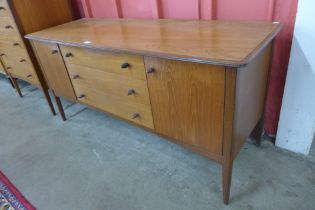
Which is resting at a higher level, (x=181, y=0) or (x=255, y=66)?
(x=181, y=0)

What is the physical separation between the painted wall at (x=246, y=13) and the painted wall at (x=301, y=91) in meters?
0.07

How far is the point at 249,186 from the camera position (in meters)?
1.35

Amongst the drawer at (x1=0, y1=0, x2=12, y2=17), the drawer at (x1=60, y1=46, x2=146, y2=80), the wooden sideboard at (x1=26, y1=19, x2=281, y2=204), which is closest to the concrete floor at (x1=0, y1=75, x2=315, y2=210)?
the wooden sideboard at (x1=26, y1=19, x2=281, y2=204)

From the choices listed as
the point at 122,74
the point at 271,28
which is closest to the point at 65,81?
the point at 122,74

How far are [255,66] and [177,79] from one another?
348 mm

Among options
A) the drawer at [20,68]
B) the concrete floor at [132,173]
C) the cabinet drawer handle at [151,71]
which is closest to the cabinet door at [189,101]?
the cabinet drawer handle at [151,71]

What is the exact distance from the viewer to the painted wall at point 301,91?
1165 mm

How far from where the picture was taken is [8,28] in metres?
1.91

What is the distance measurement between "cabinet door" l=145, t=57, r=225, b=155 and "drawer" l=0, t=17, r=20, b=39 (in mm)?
1297

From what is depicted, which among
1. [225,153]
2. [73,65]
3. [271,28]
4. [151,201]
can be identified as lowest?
[151,201]

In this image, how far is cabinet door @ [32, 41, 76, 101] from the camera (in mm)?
1645

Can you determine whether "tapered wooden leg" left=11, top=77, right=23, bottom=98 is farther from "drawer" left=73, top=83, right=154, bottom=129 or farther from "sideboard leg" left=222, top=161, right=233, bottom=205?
"sideboard leg" left=222, top=161, right=233, bottom=205

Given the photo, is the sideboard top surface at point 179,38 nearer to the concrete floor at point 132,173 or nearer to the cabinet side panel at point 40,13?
the cabinet side panel at point 40,13

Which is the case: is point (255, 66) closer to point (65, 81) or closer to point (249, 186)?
point (249, 186)
